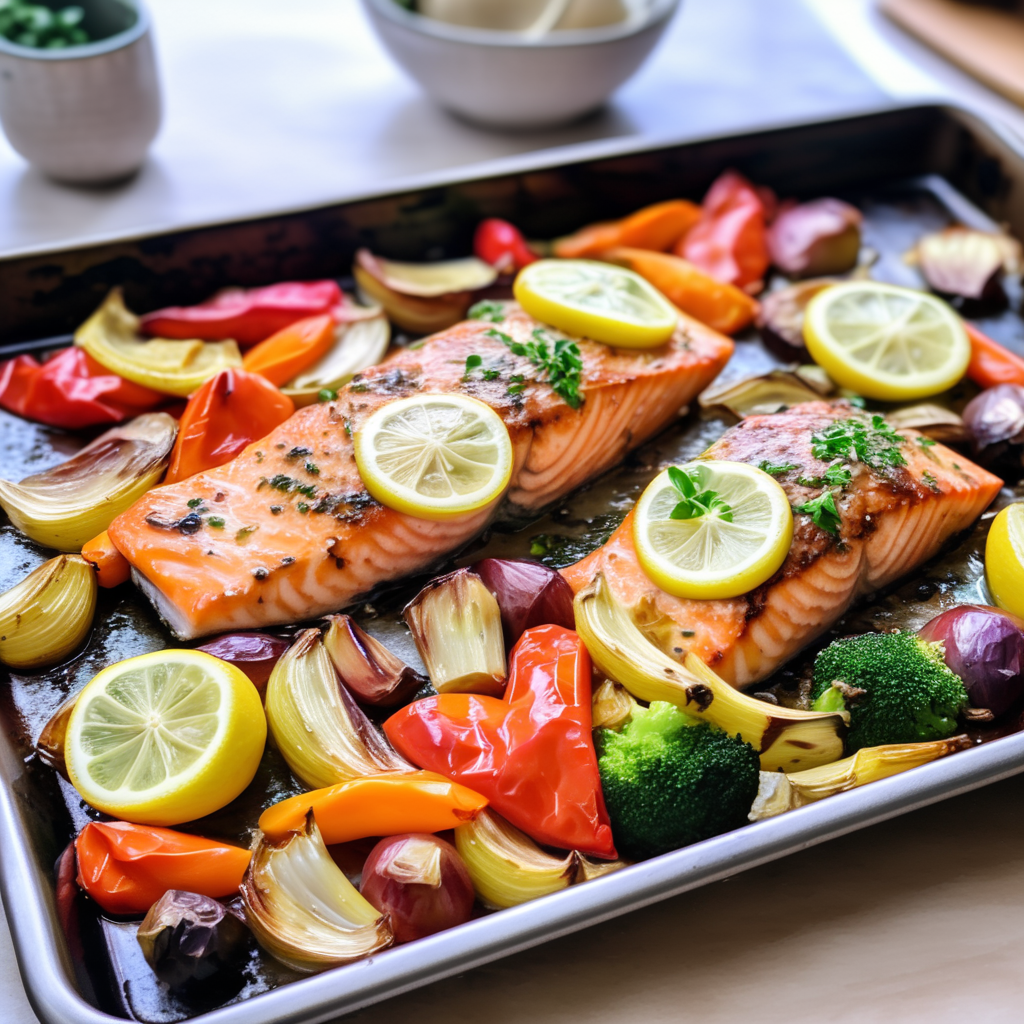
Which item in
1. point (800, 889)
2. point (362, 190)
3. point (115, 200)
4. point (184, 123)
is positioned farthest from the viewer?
point (184, 123)

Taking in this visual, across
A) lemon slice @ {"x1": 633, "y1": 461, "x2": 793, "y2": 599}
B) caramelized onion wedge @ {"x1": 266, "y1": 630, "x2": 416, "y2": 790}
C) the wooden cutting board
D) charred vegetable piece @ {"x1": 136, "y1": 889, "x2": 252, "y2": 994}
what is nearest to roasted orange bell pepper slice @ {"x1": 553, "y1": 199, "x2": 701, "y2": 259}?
lemon slice @ {"x1": 633, "y1": 461, "x2": 793, "y2": 599}

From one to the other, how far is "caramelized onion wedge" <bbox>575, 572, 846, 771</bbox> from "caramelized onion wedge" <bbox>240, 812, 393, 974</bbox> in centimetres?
65

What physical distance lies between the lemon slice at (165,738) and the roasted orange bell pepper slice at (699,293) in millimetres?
1817

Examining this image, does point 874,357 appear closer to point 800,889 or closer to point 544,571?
point 544,571

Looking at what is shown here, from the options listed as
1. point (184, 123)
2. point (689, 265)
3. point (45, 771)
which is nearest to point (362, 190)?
point (689, 265)

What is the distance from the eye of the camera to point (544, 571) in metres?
2.24

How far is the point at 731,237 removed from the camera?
3207mm

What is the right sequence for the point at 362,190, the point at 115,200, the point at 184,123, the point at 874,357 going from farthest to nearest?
the point at 184,123, the point at 115,200, the point at 362,190, the point at 874,357

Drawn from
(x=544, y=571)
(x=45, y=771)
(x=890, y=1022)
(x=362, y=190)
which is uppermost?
(x=362, y=190)

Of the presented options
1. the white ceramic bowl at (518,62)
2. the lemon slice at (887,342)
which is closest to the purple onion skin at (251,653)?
the lemon slice at (887,342)

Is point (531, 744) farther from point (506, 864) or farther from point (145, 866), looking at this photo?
point (145, 866)

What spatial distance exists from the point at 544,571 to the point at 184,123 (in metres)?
2.87

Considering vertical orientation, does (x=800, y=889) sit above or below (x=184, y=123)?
below

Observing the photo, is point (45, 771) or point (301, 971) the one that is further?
point (45, 771)
